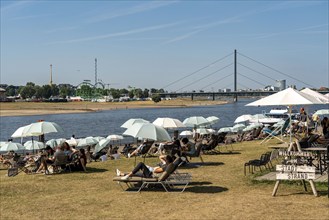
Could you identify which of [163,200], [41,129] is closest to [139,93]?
[41,129]

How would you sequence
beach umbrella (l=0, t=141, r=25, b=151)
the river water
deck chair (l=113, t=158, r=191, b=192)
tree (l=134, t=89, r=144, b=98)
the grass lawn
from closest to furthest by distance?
1. the grass lawn
2. deck chair (l=113, t=158, r=191, b=192)
3. beach umbrella (l=0, t=141, r=25, b=151)
4. the river water
5. tree (l=134, t=89, r=144, b=98)

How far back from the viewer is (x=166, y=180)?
8.58 meters

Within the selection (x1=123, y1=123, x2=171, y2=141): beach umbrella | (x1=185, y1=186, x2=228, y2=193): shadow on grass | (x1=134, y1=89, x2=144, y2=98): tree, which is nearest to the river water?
(x1=123, y1=123, x2=171, y2=141): beach umbrella

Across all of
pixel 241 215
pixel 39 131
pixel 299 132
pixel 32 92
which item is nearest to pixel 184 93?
pixel 32 92

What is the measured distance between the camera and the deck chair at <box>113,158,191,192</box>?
27.8 feet

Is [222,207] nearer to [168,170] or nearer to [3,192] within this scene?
[168,170]

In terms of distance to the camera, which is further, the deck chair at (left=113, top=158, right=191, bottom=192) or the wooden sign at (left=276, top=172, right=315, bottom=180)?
the deck chair at (left=113, top=158, right=191, bottom=192)

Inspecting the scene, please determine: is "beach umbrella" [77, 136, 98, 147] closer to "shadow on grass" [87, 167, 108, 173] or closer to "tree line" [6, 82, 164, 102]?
→ "shadow on grass" [87, 167, 108, 173]

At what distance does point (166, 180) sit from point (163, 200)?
774 mm

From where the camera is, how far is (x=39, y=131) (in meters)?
13.8

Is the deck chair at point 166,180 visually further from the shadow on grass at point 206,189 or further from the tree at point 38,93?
the tree at point 38,93

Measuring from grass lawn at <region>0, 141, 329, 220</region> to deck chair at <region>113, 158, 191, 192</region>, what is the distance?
19cm

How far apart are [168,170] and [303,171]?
2.41 metres

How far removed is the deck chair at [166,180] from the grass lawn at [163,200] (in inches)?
7.5
